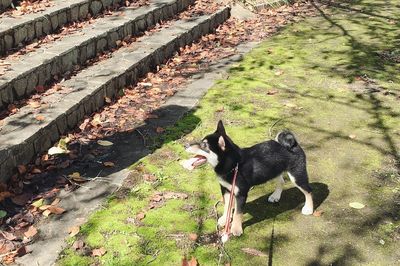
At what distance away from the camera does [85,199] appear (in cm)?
509

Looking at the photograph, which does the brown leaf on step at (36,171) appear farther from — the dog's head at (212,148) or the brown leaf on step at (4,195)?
the dog's head at (212,148)

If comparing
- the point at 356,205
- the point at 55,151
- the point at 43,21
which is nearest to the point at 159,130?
the point at 55,151

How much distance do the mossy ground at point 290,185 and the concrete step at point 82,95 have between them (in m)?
1.35

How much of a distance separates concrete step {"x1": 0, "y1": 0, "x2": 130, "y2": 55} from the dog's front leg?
527cm

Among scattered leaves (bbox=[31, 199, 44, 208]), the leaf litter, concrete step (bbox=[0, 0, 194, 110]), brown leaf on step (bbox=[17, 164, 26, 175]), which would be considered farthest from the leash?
concrete step (bbox=[0, 0, 194, 110])

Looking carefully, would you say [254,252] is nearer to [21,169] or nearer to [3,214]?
[3,214]

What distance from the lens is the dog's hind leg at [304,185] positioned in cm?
451

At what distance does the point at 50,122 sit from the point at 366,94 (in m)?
5.14

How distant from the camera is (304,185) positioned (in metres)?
4.58

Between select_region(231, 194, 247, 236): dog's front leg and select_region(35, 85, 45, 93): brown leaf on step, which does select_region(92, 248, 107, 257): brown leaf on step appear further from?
select_region(35, 85, 45, 93): brown leaf on step

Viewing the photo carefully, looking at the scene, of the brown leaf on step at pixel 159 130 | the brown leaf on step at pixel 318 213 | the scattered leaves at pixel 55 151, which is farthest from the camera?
the brown leaf on step at pixel 159 130

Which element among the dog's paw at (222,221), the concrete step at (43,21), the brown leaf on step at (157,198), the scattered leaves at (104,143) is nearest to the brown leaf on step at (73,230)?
the brown leaf on step at (157,198)

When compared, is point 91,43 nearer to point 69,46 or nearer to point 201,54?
point 69,46

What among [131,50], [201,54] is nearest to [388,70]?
[201,54]
